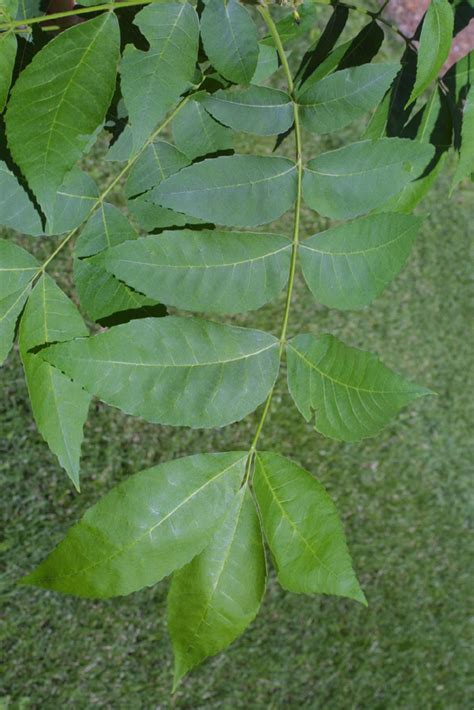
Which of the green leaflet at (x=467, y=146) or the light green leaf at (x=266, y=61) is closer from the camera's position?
the green leaflet at (x=467, y=146)

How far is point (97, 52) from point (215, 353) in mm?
430

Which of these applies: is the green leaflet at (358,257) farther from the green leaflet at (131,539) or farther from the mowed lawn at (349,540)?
the mowed lawn at (349,540)

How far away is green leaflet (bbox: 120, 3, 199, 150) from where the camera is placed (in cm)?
108

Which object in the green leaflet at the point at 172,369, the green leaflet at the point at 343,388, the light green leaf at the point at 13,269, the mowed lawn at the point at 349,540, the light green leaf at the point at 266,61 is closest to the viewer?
the green leaflet at the point at 172,369

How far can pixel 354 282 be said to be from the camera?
3.98ft

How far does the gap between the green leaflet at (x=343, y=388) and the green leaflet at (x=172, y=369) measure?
0.08 metres

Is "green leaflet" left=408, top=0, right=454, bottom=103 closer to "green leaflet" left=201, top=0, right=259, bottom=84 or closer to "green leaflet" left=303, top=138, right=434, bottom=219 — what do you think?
"green leaflet" left=303, top=138, right=434, bottom=219

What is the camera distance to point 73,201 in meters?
1.30

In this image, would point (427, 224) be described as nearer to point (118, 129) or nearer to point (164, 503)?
point (118, 129)

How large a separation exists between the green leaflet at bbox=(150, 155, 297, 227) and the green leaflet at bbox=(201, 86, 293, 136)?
6cm

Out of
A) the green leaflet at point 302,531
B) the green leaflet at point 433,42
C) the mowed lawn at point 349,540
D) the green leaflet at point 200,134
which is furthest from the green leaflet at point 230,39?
the mowed lawn at point 349,540

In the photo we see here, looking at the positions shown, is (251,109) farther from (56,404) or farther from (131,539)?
(131,539)

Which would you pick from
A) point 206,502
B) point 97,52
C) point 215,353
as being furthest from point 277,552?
point 97,52

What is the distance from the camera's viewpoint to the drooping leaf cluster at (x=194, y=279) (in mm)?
1030
